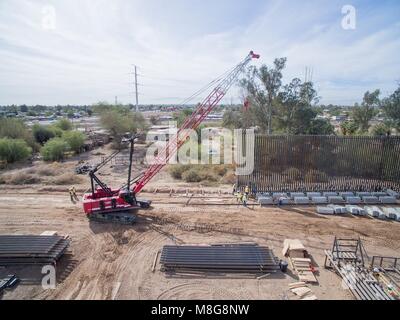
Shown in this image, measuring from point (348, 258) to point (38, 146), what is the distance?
33.4m

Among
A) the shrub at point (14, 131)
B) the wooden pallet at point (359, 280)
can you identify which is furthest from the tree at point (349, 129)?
the shrub at point (14, 131)

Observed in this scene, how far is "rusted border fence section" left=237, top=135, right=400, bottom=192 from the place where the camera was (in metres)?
16.0

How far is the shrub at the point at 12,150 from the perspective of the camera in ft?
80.1

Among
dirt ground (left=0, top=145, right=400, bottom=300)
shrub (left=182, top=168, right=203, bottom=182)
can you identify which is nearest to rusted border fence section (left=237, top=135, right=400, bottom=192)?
dirt ground (left=0, top=145, right=400, bottom=300)

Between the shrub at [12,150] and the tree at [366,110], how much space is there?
3740 cm

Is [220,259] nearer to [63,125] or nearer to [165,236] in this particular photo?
[165,236]

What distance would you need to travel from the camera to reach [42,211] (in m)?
13.7

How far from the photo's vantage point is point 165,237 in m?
11.1

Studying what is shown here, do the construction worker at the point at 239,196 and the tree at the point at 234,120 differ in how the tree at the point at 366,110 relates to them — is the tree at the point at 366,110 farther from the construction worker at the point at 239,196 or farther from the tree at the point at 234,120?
the construction worker at the point at 239,196

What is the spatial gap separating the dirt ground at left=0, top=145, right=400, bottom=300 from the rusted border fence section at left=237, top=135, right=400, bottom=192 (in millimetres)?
2500

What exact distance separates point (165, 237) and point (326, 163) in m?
11.8

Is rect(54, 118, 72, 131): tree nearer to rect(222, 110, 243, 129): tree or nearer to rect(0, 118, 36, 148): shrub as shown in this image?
rect(0, 118, 36, 148): shrub
